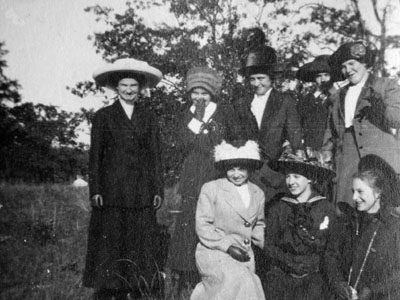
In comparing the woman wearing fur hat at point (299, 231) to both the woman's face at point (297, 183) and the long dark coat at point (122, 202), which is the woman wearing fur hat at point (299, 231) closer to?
the woman's face at point (297, 183)

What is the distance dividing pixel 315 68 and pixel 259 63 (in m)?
0.95

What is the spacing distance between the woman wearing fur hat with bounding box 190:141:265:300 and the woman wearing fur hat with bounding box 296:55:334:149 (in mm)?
819

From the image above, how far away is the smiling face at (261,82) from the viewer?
365 centimetres

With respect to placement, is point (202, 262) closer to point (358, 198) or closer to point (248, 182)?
point (248, 182)

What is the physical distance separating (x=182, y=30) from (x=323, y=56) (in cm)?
144

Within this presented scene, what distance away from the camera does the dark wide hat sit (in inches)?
144

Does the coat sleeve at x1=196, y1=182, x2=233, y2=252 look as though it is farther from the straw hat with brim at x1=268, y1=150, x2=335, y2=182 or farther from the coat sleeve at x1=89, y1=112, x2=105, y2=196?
the coat sleeve at x1=89, y1=112, x2=105, y2=196

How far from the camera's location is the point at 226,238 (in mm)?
3111

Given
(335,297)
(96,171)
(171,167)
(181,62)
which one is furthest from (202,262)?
(181,62)

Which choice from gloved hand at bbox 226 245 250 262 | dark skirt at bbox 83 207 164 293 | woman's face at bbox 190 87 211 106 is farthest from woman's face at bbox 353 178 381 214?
dark skirt at bbox 83 207 164 293

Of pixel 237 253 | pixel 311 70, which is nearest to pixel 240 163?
pixel 237 253

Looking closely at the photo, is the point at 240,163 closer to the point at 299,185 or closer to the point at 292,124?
the point at 299,185

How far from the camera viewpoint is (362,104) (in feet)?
11.4

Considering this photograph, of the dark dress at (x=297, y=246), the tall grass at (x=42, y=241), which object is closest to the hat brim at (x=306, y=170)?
the dark dress at (x=297, y=246)
